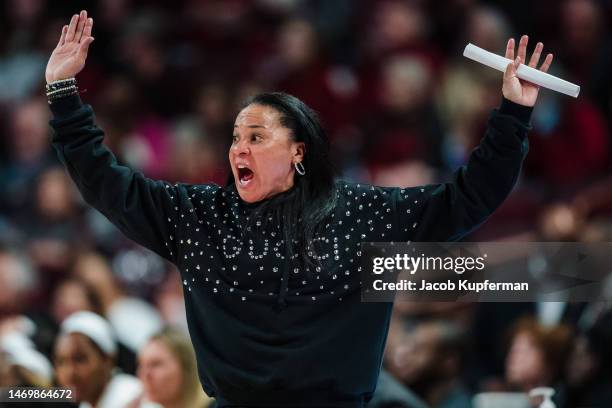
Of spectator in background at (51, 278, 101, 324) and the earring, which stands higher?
the earring

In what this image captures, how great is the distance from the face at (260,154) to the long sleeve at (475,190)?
38 centimetres

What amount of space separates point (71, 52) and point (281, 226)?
841 millimetres

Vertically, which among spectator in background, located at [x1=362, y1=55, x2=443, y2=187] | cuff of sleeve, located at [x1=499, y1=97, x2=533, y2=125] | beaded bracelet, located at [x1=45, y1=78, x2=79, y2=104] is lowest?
beaded bracelet, located at [x1=45, y1=78, x2=79, y2=104]

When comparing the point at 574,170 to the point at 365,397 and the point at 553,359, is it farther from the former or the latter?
the point at 365,397

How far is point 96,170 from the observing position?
3.59 m

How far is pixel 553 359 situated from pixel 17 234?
4239mm

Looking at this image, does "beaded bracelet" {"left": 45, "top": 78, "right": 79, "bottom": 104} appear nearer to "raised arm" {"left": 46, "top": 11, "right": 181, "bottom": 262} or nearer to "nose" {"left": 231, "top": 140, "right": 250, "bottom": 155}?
"raised arm" {"left": 46, "top": 11, "right": 181, "bottom": 262}

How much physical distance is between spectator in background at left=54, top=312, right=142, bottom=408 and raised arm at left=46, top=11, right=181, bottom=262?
118 cm

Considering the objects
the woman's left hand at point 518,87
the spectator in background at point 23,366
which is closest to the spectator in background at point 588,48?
the spectator in background at point 23,366

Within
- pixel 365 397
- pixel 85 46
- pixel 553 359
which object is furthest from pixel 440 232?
pixel 553 359

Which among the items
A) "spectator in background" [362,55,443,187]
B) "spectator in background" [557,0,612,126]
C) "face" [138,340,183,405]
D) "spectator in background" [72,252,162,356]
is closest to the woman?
"face" [138,340,183,405]

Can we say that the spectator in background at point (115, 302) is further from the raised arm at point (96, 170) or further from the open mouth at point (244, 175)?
the open mouth at point (244, 175)

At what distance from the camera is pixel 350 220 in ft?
12.0

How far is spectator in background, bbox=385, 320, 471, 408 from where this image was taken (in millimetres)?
5191
